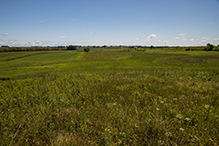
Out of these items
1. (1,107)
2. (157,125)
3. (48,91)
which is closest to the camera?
(157,125)

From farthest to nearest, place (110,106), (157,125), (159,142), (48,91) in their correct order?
(48,91) → (110,106) → (157,125) → (159,142)

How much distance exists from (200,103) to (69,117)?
18.3 feet

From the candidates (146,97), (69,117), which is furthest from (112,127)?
(146,97)

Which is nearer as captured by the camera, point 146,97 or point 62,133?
point 62,133

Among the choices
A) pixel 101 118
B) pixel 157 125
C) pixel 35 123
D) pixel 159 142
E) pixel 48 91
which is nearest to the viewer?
pixel 159 142

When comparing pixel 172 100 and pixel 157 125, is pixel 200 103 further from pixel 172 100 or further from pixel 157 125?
pixel 157 125

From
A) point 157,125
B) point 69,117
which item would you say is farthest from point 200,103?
point 69,117

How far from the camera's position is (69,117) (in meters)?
4.04

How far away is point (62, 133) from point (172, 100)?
16.2 feet

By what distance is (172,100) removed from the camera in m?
5.28

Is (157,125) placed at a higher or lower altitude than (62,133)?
higher

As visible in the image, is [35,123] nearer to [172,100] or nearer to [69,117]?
[69,117]

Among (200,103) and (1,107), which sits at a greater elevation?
(200,103)

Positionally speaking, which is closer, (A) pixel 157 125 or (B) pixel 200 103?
(A) pixel 157 125
